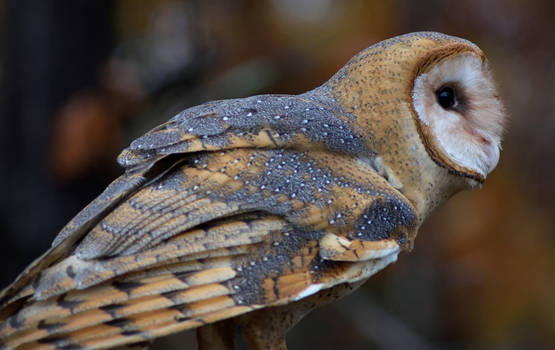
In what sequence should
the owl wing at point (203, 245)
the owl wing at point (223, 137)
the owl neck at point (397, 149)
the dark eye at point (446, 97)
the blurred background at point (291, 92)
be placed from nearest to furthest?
the owl wing at point (203, 245)
the owl wing at point (223, 137)
the owl neck at point (397, 149)
the dark eye at point (446, 97)
the blurred background at point (291, 92)

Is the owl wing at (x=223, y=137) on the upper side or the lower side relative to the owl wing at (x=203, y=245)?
upper

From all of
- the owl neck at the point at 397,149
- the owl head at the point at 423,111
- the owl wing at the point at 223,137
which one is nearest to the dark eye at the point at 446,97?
the owl head at the point at 423,111

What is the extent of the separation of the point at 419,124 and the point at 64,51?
128 inches

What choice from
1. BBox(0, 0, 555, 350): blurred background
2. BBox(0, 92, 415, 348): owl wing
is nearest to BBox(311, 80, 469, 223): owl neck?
BBox(0, 92, 415, 348): owl wing

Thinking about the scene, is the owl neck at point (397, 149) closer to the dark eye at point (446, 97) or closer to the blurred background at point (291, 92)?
the dark eye at point (446, 97)

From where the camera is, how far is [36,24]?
4.97m

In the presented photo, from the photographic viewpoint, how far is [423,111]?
2588 mm

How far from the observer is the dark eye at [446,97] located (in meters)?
2.67

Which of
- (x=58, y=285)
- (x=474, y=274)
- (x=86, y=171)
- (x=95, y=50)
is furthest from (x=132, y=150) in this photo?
(x=474, y=274)

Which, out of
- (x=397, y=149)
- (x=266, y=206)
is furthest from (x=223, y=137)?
(x=397, y=149)

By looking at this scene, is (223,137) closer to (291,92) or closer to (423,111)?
(423,111)

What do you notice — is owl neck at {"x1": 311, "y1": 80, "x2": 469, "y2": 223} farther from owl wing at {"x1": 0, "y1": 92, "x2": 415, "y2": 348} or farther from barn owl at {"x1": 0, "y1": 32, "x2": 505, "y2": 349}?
owl wing at {"x1": 0, "y1": 92, "x2": 415, "y2": 348}

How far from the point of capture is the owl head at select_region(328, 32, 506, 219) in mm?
2561

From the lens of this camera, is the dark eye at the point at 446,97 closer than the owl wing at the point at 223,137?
No
